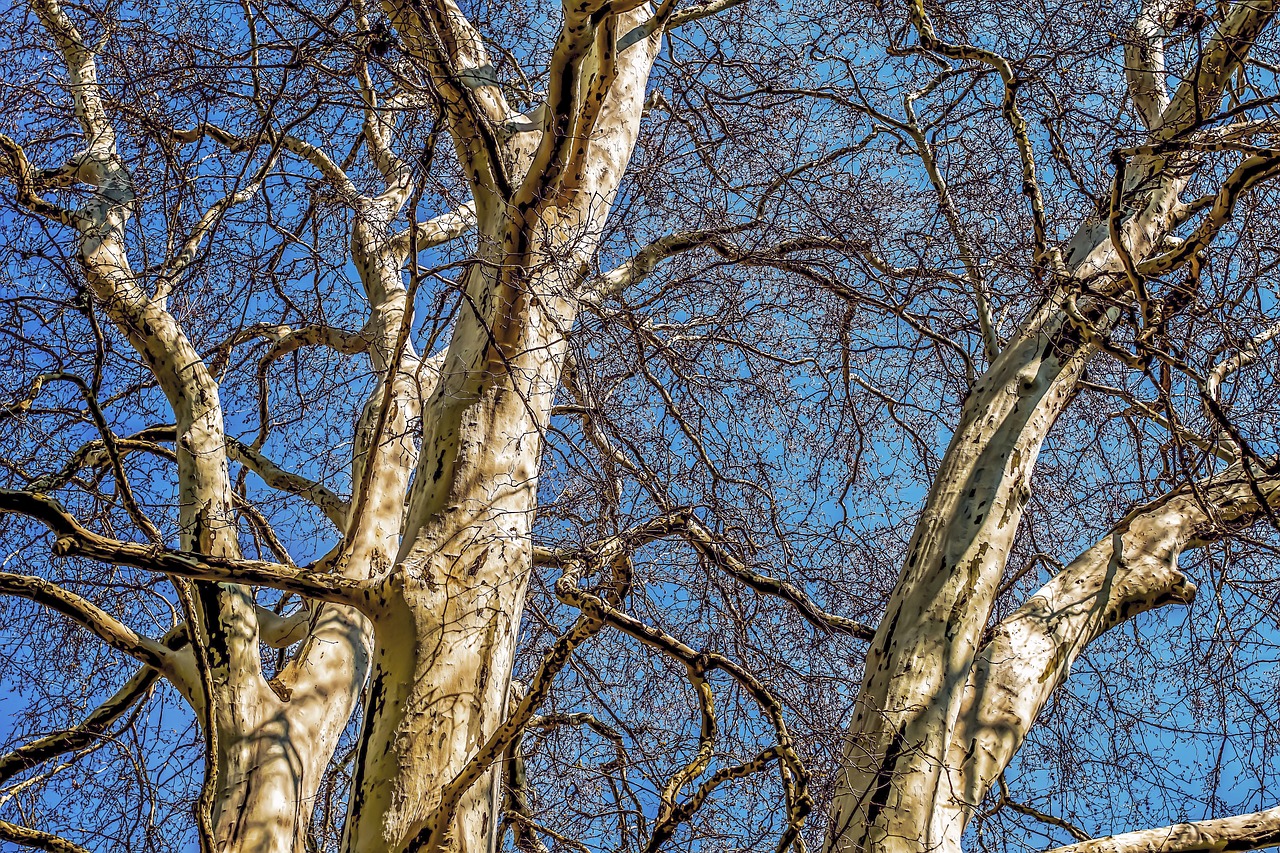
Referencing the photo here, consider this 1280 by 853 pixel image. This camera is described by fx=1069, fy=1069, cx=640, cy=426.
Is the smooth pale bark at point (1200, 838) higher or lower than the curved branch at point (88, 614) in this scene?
lower

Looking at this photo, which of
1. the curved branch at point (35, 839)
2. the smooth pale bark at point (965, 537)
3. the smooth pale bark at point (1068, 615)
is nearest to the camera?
the smooth pale bark at point (965, 537)

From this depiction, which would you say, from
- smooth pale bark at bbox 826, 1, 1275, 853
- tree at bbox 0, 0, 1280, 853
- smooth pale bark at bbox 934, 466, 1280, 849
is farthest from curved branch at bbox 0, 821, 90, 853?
smooth pale bark at bbox 934, 466, 1280, 849

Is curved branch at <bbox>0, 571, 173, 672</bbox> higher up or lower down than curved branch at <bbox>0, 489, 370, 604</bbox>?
higher up

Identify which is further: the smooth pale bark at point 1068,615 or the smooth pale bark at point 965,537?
the smooth pale bark at point 1068,615

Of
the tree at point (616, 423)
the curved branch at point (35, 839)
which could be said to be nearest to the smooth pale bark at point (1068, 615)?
the tree at point (616, 423)

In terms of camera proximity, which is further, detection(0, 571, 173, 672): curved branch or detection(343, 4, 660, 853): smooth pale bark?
A: detection(0, 571, 173, 672): curved branch

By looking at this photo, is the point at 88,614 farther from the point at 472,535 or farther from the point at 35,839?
the point at 472,535

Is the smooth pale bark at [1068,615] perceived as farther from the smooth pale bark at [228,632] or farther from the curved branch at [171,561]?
the smooth pale bark at [228,632]

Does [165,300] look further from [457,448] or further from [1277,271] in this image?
[1277,271]

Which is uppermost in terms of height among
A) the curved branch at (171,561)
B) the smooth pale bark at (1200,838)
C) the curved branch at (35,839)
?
the curved branch at (171,561)

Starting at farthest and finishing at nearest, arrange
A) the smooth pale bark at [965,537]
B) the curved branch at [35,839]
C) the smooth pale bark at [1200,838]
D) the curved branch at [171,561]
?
the curved branch at [35,839], the smooth pale bark at [965,537], the smooth pale bark at [1200,838], the curved branch at [171,561]

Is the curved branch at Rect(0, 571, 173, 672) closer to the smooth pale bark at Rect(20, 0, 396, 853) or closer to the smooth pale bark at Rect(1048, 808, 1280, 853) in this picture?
the smooth pale bark at Rect(20, 0, 396, 853)

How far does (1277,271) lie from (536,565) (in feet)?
11.8

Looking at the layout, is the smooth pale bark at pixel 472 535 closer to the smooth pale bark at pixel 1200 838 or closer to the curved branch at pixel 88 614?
the curved branch at pixel 88 614
